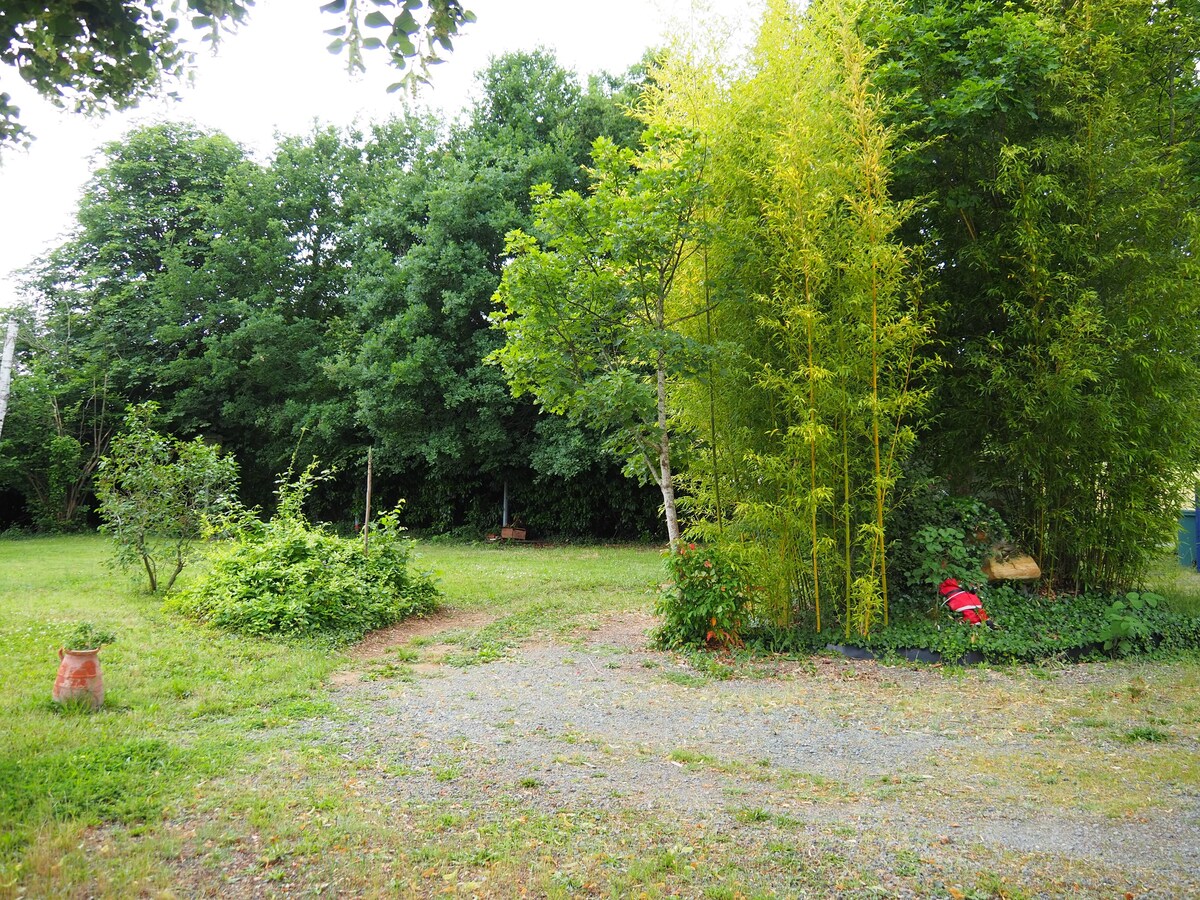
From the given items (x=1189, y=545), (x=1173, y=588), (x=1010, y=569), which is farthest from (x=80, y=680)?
(x=1189, y=545)

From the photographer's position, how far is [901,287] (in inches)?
214

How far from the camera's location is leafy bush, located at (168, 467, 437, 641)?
233 inches

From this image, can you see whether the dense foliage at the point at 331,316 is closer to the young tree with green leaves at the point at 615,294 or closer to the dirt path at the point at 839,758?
the young tree with green leaves at the point at 615,294

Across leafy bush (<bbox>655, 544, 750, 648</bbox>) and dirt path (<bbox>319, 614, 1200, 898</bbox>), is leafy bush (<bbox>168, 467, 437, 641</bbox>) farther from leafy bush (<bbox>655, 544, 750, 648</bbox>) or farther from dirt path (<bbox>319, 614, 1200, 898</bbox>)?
leafy bush (<bbox>655, 544, 750, 648</bbox>)

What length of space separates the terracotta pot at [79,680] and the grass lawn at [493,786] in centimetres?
8

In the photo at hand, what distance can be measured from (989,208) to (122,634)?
7.55m

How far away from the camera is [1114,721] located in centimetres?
392

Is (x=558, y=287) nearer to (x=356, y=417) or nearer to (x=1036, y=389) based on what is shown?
(x=1036, y=389)

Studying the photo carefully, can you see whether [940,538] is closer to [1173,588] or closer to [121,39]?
[1173,588]

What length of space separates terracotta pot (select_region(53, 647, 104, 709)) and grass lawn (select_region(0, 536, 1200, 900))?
0.26 feet

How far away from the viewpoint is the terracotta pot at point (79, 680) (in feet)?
12.6

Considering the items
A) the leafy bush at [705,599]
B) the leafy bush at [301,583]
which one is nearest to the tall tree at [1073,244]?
the leafy bush at [705,599]

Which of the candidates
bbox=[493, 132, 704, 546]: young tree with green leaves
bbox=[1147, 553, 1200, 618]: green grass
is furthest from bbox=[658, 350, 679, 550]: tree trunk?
bbox=[1147, 553, 1200, 618]: green grass

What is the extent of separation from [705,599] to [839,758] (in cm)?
223
